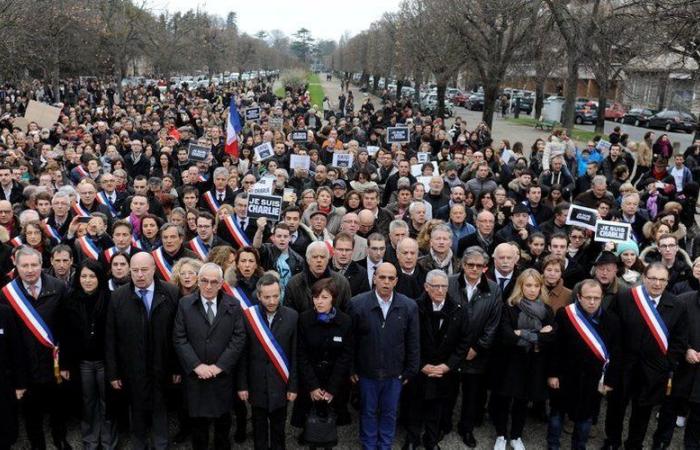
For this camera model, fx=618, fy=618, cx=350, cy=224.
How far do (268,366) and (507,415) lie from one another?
2.30 meters

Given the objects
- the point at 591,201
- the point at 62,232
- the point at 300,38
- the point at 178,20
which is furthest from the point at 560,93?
the point at 300,38

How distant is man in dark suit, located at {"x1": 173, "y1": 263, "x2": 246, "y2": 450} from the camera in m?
5.02

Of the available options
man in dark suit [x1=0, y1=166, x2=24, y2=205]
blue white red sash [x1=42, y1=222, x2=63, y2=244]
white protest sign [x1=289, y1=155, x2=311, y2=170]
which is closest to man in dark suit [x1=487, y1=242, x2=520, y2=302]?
blue white red sash [x1=42, y1=222, x2=63, y2=244]

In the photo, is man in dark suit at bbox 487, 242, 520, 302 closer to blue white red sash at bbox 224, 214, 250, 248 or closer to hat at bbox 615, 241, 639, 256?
hat at bbox 615, 241, 639, 256

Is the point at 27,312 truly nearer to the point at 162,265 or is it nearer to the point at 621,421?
the point at 162,265

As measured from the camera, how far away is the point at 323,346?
17.0ft

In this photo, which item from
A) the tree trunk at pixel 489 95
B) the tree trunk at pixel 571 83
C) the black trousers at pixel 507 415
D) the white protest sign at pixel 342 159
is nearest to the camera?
the black trousers at pixel 507 415

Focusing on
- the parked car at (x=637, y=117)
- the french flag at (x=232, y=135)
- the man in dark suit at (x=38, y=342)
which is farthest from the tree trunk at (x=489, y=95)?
the man in dark suit at (x=38, y=342)

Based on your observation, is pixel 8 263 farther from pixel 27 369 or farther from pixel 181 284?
pixel 181 284

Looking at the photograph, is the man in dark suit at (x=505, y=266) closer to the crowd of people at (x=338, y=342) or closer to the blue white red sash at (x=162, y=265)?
the crowd of people at (x=338, y=342)

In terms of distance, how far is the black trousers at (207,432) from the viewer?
17.1 feet

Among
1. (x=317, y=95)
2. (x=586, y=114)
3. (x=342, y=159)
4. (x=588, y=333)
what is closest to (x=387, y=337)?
(x=588, y=333)

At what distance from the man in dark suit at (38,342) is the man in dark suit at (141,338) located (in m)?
0.50

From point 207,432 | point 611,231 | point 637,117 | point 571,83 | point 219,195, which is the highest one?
point 571,83
